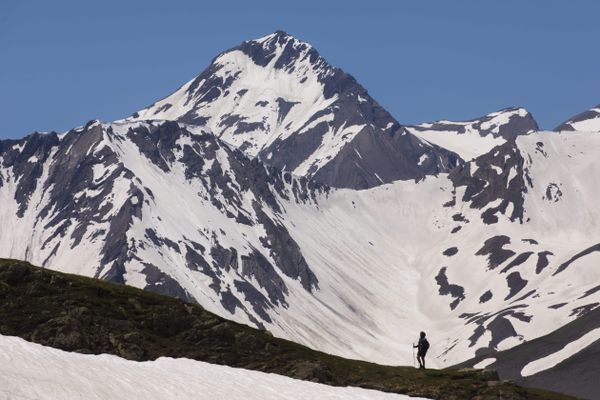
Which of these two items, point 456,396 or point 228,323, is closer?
point 456,396

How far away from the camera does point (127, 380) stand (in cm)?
6862

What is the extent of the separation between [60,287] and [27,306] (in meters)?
5.97

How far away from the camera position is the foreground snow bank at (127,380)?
60.7m

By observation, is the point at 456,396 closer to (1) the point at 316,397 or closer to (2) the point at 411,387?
(2) the point at 411,387

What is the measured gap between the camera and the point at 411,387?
9706 cm

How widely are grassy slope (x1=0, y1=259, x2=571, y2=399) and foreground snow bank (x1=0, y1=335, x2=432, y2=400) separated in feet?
58.6

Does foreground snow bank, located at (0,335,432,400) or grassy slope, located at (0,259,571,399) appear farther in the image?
grassy slope, located at (0,259,571,399)

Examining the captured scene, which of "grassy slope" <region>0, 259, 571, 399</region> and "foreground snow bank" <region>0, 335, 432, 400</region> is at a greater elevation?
"grassy slope" <region>0, 259, 571, 399</region>

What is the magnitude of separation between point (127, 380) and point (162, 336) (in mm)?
36921

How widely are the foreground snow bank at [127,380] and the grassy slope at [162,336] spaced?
17875 mm

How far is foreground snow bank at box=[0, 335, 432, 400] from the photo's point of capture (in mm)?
60719

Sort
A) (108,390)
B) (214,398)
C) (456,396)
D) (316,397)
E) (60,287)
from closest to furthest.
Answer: (108,390), (214,398), (316,397), (456,396), (60,287)

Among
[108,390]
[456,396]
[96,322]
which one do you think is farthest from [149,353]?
[108,390]

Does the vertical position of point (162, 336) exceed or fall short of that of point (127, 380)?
it exceeds it
